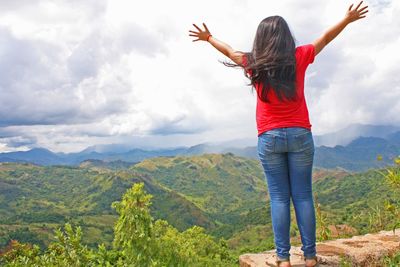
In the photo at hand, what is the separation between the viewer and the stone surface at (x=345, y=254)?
5663 millimetres

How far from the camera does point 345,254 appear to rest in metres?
5.96

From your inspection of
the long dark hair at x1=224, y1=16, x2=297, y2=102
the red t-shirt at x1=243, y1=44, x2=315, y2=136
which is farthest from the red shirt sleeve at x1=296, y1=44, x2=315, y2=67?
the long dark hair at x1=224, y1=16, x2=297, y2=102

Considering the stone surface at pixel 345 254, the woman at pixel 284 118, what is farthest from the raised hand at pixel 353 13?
the stone surface at pixel 345 254

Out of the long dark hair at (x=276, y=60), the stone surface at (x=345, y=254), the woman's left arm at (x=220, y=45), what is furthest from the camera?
the stone surface at (x=345, y=254)

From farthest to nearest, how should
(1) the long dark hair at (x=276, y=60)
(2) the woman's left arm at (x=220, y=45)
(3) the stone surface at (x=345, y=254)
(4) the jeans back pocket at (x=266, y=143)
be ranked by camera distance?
(3) the stone surface at (x=345, y=254)
(2) the woman's left arm at (x=220, y=45)
(4) the jeans back pocket at (x=266, y=143)
(1) the long dark hair at (x=276, y=60)

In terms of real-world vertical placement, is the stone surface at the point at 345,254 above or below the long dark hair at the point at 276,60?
below

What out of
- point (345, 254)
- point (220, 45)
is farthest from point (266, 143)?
point (345, 254)

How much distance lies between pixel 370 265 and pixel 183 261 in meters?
2.82

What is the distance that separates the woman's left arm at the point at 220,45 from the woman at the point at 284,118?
2 centimetres

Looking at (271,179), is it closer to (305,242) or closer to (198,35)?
(305,242)

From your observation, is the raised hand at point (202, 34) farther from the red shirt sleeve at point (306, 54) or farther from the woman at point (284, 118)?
the red shirt sleeve at point (306, 54)

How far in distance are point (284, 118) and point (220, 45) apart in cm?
142

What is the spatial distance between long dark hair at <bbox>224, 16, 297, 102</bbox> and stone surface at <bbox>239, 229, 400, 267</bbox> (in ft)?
7.90

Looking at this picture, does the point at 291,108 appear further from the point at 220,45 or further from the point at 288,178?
the point at 220,45
